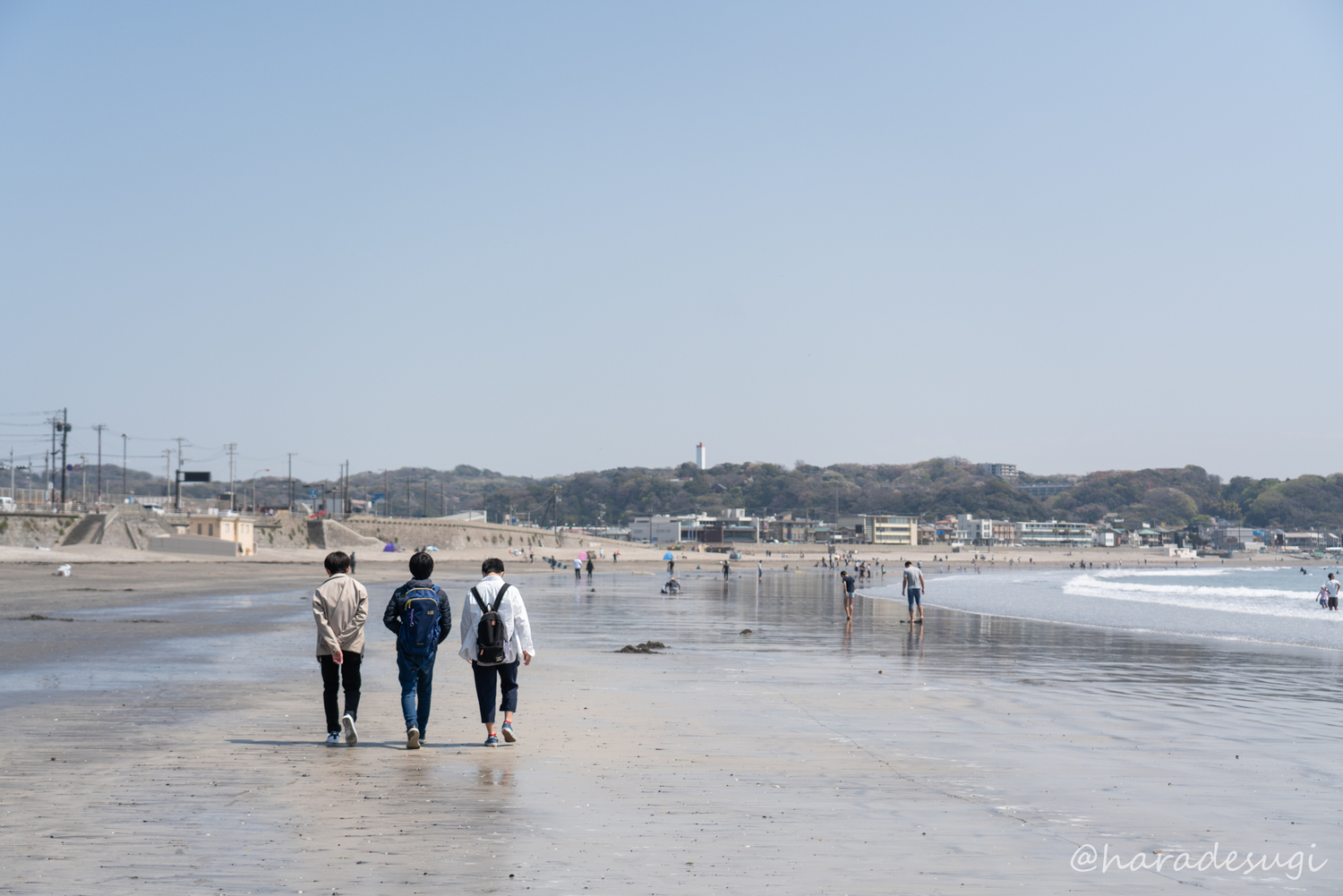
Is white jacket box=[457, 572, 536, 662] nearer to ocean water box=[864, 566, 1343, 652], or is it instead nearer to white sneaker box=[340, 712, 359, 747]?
white sneaker box=[340, 712, 359, 747]

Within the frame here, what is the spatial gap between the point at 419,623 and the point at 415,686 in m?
0.66

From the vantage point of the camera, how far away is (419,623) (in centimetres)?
973

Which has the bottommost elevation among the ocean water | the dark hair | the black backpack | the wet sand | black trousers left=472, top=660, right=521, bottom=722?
the ocean water

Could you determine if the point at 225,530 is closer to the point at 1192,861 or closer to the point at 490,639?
the point at 490,639

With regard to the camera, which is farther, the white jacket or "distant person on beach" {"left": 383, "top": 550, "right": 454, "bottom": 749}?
the white jacket

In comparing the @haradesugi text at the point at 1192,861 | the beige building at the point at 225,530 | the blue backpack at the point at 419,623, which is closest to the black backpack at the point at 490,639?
the blue backpack at the point at 419,623

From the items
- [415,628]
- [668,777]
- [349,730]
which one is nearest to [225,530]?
[349,730]

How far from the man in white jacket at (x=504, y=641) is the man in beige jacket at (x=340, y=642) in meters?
1.04

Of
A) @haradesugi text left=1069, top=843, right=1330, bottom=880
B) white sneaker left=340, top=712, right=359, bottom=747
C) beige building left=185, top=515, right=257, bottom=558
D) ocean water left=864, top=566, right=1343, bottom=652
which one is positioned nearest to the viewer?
@haradesugi text left=1069, top=843, right=1330, bottom=880

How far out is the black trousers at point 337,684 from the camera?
9836 mm

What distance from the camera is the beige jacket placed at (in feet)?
32.0

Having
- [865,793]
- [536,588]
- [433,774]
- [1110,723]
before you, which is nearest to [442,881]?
[433,774]

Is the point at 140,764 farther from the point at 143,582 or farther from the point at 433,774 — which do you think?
the point at 143,582

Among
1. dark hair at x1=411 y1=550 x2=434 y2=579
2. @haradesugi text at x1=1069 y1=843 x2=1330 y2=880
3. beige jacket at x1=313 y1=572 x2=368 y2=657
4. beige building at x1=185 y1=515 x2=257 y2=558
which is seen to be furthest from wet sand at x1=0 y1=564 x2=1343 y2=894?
beige building at x1=185 y1=515 x2=257 y2=558
